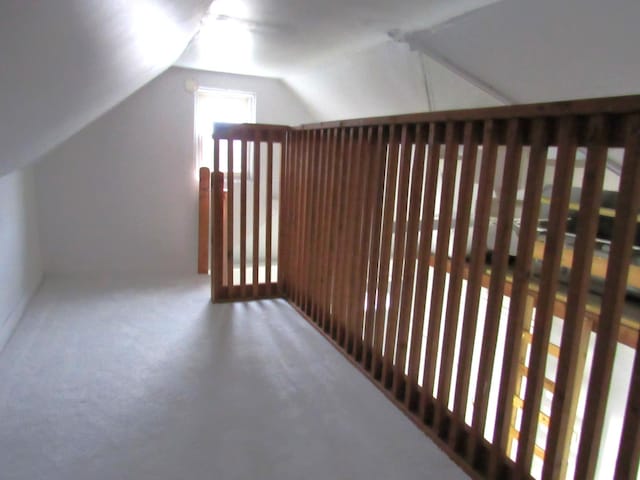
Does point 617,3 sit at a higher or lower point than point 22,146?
higher

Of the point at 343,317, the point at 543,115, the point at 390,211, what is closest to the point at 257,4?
the point at 390,211

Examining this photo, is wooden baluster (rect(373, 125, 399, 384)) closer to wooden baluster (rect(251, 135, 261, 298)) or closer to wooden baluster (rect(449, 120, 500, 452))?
wooden baluster (rect(449, 120, 500, 452))

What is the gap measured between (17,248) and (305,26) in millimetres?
2470

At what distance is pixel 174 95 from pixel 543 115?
366 cm

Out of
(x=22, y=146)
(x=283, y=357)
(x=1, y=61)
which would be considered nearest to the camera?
(x=1, y=61)

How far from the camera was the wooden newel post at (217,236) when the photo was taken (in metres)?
3.50

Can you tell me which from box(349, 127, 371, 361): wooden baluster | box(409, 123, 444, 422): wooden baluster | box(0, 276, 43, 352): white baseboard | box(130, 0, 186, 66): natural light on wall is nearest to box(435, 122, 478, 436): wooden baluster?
box(409, 123, 444, 422): wooden baluster

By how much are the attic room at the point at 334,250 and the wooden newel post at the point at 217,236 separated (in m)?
0.02

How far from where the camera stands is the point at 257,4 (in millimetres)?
2420

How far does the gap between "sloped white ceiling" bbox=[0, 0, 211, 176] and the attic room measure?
0.04ft

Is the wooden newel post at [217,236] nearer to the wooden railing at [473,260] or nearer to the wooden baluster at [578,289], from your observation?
the wooden railing at [473,260]

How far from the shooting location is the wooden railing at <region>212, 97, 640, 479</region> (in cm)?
138

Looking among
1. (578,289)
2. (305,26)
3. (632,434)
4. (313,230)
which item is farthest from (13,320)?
(632,434)

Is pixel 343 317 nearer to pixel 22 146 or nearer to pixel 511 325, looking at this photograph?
pixel 511 325
